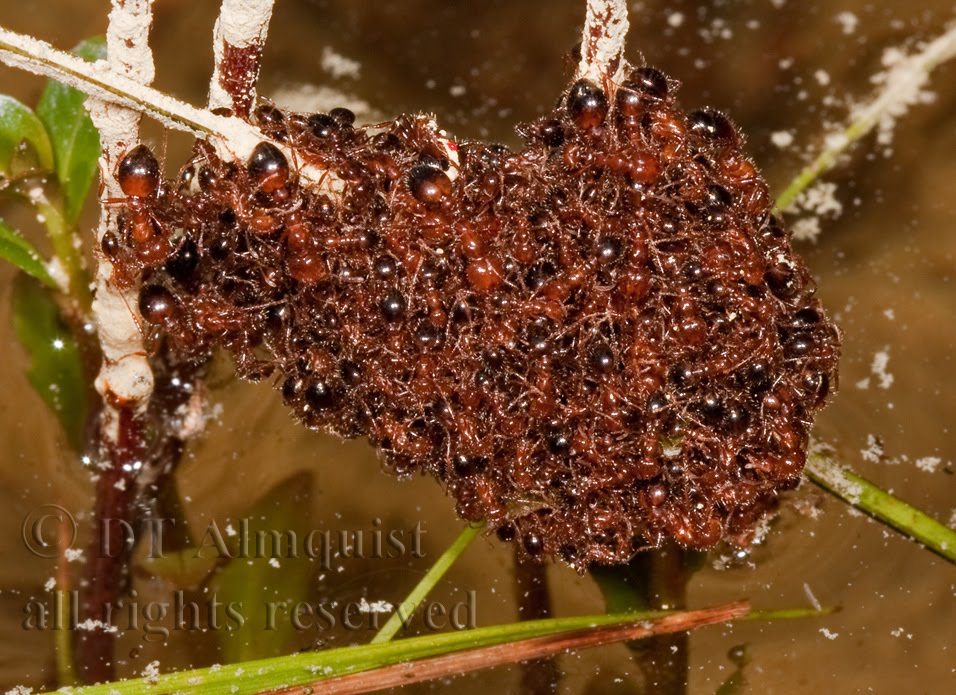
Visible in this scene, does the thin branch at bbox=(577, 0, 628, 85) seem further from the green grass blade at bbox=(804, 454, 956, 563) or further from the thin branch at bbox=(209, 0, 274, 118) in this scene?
the green grass blade at bbox=(804, 454, 956, 563)

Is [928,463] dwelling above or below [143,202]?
below

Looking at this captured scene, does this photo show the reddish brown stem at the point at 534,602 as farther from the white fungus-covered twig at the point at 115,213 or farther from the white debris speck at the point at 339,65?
the white debris speck at the point at 339,65

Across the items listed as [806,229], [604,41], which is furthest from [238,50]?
[806,229]

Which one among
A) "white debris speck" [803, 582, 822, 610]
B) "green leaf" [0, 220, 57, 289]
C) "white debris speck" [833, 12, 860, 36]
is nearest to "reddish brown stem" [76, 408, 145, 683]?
"green leaf" [0, 220, 57, 289]

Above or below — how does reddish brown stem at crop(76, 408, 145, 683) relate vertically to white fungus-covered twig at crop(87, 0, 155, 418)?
below

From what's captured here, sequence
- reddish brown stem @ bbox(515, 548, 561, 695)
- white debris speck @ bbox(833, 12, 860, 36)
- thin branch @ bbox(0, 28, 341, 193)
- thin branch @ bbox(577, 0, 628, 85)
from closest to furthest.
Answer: thin branch @ bbox(0, 28, 341, 193) < thin branch @ bbox(577, 0, 628, 85) < reddish brown stem @ bbox(515, 548, 561, 695) < white debris speck @ bbox(833, 12, 860, 36)

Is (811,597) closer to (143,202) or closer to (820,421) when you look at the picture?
(820,421)
